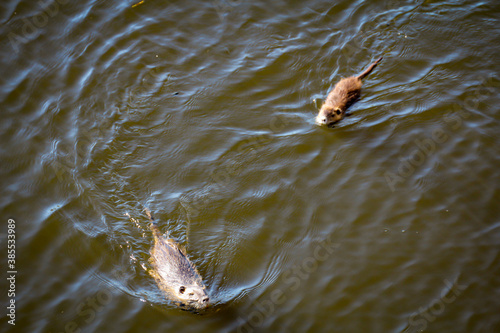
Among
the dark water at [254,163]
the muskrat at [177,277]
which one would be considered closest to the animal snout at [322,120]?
the dark water at [254,163]

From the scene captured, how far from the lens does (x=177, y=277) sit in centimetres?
403

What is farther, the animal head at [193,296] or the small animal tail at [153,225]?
the small animal tail at [153,225]

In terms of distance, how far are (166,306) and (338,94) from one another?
4.02m

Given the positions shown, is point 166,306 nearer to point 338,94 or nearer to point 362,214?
point 362,214

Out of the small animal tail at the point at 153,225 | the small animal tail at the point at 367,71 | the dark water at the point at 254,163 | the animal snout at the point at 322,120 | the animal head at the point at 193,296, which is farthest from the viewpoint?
the small animal tail at the point at 367,71

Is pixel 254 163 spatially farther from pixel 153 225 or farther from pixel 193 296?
pixel 193 296

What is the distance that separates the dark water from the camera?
4188 millimetres

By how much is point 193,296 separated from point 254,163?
215 centimetres

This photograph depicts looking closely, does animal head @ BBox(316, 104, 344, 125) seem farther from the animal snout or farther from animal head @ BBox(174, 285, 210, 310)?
animal head @ BBox(174, 285, 210, 310)

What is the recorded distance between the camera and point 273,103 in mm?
6094

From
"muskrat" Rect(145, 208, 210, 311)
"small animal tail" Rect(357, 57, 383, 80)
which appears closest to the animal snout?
"small animal tail" Rect(357, 57, 383, 80)

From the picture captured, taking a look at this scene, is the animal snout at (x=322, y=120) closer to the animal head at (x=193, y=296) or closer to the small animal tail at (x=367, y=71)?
the small animal tail at (x=367, y=71)

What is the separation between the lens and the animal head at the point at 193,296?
12.9ft

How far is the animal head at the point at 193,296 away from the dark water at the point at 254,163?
0.73ft
